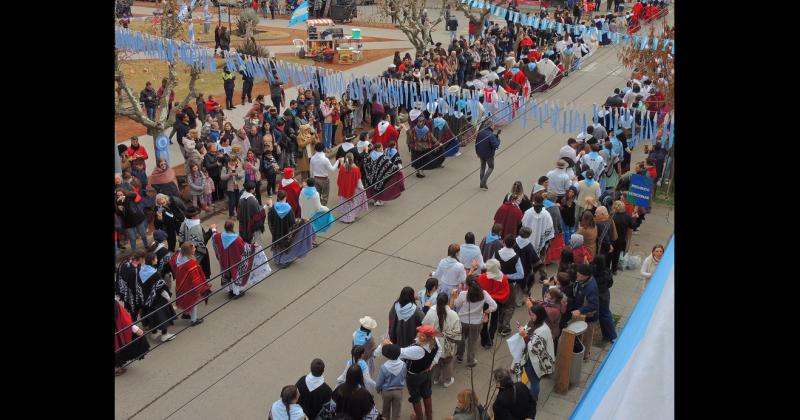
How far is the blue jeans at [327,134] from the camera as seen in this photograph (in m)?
17.0

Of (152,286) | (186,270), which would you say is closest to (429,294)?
(186,270)

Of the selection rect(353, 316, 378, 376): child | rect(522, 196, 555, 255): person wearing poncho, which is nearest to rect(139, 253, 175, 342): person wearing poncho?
rect(353, 316, 378, 376): child

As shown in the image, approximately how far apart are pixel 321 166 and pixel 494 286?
15.7ft

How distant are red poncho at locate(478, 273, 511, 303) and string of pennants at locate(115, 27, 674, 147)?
6182mm

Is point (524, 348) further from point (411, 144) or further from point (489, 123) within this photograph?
point (411, 144)

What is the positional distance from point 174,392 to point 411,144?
8163mm

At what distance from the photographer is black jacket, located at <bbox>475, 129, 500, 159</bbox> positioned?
14.5 meters

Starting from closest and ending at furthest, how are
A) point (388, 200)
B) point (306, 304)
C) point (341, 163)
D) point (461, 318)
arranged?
1. point (461, 318)
2. point (306, 304)
3. point (341, 163)
4. point (388, 200)

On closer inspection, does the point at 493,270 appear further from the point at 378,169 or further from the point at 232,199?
the point at 232,199

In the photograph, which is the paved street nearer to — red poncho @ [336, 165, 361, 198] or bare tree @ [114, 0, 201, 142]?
red poncho @ [336, 165, 361, 198]

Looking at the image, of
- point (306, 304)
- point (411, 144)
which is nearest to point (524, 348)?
point (306, 304)

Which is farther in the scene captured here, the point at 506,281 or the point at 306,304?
the point at 306,304

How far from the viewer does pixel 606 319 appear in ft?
31.5
